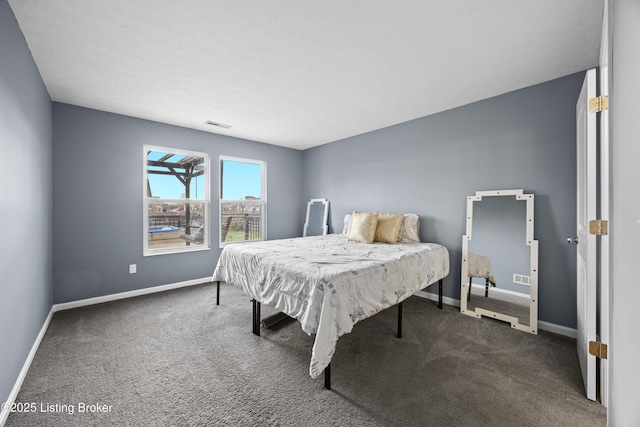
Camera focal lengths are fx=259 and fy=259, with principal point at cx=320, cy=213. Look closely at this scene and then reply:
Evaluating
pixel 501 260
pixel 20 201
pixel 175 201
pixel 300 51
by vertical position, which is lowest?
pixel 501 260

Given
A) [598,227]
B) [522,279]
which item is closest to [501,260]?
[522,279]

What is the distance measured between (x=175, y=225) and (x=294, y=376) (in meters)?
3.23

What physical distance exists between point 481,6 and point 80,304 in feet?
16.4

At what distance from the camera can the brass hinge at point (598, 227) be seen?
1474 millimetres

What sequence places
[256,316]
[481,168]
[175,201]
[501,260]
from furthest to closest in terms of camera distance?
[175,201]
[481,168]
[501,260]
[256,316]

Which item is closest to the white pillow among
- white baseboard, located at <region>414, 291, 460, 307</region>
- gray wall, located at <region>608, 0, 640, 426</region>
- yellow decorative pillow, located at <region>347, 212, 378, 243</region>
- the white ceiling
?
yellow decorative pillow, located at <region>347, 212, 378, 243</region>

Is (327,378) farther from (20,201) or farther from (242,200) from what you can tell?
(242,200)

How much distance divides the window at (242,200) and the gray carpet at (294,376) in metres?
2.09

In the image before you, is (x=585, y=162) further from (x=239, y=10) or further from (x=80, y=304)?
(x=80, y=304)

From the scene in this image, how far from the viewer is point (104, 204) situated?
3.46m

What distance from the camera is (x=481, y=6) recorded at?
A: 1696 mm

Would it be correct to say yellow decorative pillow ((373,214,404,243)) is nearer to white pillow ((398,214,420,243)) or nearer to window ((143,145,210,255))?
white pillow ((398,214,420,243))

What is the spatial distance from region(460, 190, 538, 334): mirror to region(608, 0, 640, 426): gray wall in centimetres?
183

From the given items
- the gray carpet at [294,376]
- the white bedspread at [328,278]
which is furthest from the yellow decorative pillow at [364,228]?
the gray carpet at [294,376]
